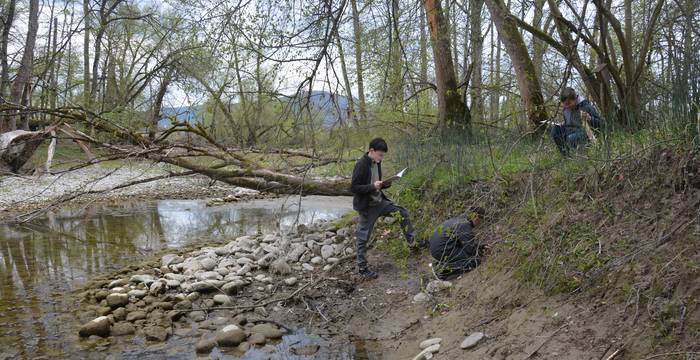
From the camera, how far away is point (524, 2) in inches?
232

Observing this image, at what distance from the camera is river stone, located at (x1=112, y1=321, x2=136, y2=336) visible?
18.6 ft

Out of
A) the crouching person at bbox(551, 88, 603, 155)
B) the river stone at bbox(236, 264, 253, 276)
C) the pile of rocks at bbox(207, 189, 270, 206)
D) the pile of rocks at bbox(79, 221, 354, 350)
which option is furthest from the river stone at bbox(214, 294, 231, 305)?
the pile of rocks at bbox(207, 189, 270, 206)

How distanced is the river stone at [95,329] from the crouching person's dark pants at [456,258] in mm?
3572

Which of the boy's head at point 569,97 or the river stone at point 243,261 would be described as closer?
the boy's head at point 569,97

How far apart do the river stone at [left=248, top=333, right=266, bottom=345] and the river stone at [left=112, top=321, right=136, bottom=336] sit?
1.39 m

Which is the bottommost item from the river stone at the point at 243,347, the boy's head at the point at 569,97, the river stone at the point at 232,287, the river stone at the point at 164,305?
the river stone at the point at 243,347

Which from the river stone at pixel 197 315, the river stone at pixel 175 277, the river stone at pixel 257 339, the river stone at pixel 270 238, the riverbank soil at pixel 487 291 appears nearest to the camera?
the riverbank soil at pixel 487 291

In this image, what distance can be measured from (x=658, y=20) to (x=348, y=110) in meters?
4.12

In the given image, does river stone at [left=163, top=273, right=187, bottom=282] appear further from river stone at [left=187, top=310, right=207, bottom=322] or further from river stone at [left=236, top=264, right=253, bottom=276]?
river stone at [left=187, top=310, right=207, bottom=322]

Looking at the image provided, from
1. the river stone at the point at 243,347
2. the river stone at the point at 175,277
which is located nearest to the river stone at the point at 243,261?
the river stone at the point at 175,277

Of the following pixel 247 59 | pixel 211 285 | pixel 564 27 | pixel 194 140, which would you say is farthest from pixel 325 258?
pixel 564 27

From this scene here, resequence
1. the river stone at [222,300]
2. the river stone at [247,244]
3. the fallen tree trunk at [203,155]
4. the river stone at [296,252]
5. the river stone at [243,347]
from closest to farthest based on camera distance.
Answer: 1. the river stone at [243,347]
2. the river stone at [222,300]
3. the river stone at [296,252]
4. the fallen tree trunk at [203,155]
5. the river stone at [247,244]

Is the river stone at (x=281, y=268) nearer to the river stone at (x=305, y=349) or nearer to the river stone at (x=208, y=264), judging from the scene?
the river stone at (x=208, y=264)

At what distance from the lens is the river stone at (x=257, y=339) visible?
17.2 feet
